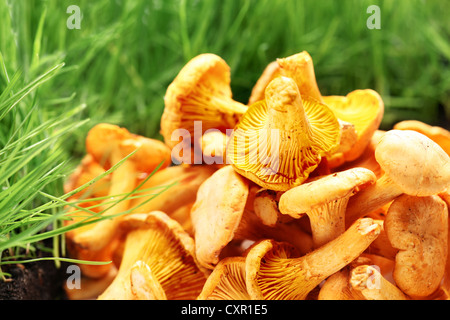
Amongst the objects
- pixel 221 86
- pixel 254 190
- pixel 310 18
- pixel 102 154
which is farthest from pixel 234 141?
pixel 310 18

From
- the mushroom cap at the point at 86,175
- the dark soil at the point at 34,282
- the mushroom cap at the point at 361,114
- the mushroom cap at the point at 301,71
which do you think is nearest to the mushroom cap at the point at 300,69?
the mushroom cap at the point at 301,71

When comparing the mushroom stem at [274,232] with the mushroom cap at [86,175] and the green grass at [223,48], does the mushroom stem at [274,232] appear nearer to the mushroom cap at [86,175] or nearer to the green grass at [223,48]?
the mushroom cap at [86,175]

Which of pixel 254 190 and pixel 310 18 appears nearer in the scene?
pixel 254 190

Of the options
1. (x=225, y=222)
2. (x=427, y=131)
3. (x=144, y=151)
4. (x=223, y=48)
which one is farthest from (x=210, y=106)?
(x=223, y=48)

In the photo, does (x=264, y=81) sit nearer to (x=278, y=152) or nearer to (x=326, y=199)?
(x=278, y=152)

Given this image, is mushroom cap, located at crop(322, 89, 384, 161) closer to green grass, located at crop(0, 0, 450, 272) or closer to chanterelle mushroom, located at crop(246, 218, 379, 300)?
chanterelle mushroom, located at crop(246, 218, 379, 300)

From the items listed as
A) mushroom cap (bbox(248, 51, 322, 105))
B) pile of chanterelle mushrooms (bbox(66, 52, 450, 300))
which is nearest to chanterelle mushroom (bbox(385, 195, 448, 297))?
pile of chanterelle mushrooms (bbox(66, 52, 450, 300))
